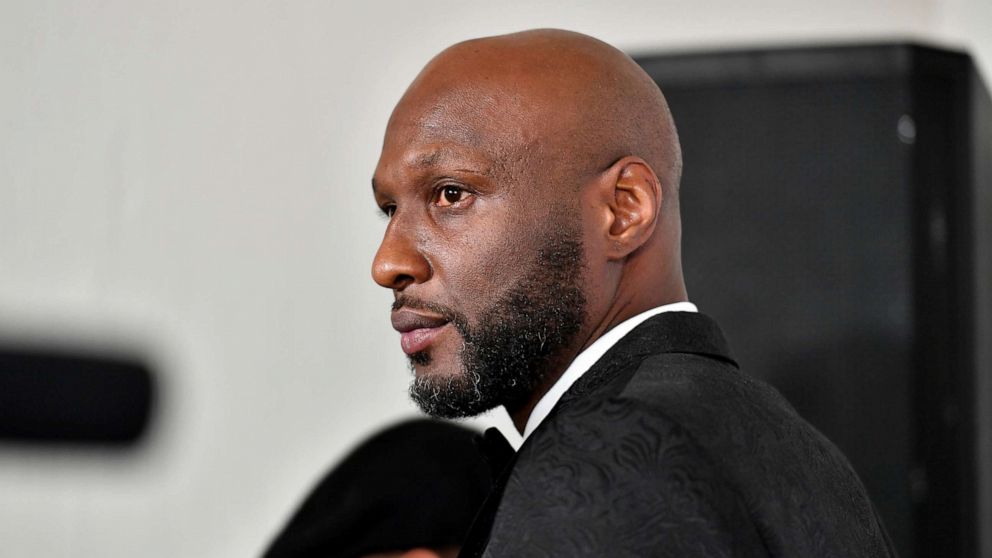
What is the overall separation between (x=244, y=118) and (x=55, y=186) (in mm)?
477

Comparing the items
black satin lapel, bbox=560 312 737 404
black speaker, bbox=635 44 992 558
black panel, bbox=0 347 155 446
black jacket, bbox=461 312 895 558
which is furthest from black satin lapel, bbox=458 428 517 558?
black speaker, bbox=635 44 992 558

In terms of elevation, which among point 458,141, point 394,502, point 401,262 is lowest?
point 394,502

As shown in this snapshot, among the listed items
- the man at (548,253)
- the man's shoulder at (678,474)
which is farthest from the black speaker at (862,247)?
the man's shoulder at (678,474)

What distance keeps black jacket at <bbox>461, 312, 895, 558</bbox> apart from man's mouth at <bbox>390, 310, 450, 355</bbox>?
0.61 ft

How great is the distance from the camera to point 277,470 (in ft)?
10.3

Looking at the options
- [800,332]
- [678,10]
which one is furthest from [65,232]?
[800,332]

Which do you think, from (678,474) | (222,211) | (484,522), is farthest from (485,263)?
(222,211)

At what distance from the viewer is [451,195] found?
1.23 metres

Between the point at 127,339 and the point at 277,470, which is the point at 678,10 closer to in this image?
the point at 277,470

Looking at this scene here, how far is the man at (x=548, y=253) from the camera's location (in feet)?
3.67

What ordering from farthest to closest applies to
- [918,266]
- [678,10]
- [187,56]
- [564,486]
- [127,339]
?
[187,56], [678,10], [918,266], [564,486], [127,339]

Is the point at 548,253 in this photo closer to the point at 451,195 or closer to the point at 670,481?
the point at 451,195

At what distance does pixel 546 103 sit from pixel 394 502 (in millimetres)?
856

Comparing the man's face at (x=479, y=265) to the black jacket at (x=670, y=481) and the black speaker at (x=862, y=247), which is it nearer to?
the black jacket at (x=670, y=481)
